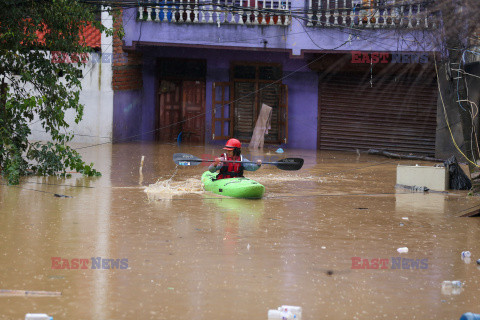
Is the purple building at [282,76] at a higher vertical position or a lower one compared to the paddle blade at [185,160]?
higher

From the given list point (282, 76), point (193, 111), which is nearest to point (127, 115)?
point (193, 111)

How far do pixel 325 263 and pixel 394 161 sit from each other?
1284cm

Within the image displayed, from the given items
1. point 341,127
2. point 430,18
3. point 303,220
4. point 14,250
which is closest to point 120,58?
point 341,127

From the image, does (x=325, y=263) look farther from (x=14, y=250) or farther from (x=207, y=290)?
(x=14, y=250)

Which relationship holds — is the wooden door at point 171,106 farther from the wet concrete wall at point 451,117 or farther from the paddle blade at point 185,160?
the paddle blade at point 185,160

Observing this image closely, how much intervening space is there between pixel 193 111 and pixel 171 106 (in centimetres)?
76

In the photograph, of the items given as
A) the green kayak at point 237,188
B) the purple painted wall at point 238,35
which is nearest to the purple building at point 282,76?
the purple painted wall at point 238,35

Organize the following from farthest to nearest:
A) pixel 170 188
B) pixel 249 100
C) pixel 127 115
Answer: pixel 249 100 < pixel 127 115 < pixel 170 188

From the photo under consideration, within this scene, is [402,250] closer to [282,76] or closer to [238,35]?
[238,35]

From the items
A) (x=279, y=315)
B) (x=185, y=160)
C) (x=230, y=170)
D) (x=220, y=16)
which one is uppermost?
(x=220, y=16)

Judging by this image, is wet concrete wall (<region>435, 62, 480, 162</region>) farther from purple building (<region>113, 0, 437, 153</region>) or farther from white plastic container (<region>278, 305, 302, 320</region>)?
white plastic container (<region>278, 305, 302, 320</region>)

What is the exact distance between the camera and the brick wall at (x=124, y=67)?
21.5m

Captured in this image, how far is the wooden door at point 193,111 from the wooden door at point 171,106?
0.58ft

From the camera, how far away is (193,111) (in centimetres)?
2417
